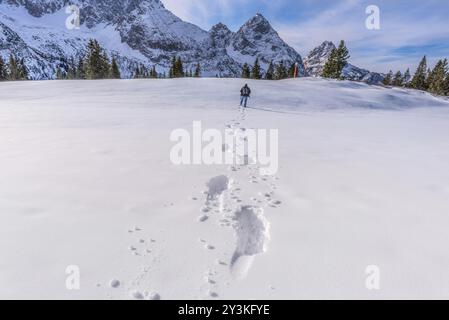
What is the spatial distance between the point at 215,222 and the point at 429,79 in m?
77.2

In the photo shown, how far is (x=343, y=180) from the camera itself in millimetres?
5266

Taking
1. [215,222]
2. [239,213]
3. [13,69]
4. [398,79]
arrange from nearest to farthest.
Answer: [215,222]
[239,213]
[13,69]
[398,79]

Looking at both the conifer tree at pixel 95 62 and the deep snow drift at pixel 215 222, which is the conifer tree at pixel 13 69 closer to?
the conifer tree at pixel 95 62

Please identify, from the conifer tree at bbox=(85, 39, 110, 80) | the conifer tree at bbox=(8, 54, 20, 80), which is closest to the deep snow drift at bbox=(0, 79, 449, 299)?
the conifer tree at bbox=(85, 39, 110, 80)

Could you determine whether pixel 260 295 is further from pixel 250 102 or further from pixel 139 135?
pixel 250 102

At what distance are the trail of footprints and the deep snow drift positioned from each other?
2 cm

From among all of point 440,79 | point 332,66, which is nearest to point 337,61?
point 332,66

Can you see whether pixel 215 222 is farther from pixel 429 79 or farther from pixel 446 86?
pixel 429 79

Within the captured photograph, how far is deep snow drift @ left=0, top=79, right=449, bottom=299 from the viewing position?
273cm

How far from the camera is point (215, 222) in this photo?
12.2 feet

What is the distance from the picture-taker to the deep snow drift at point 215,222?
273cm
